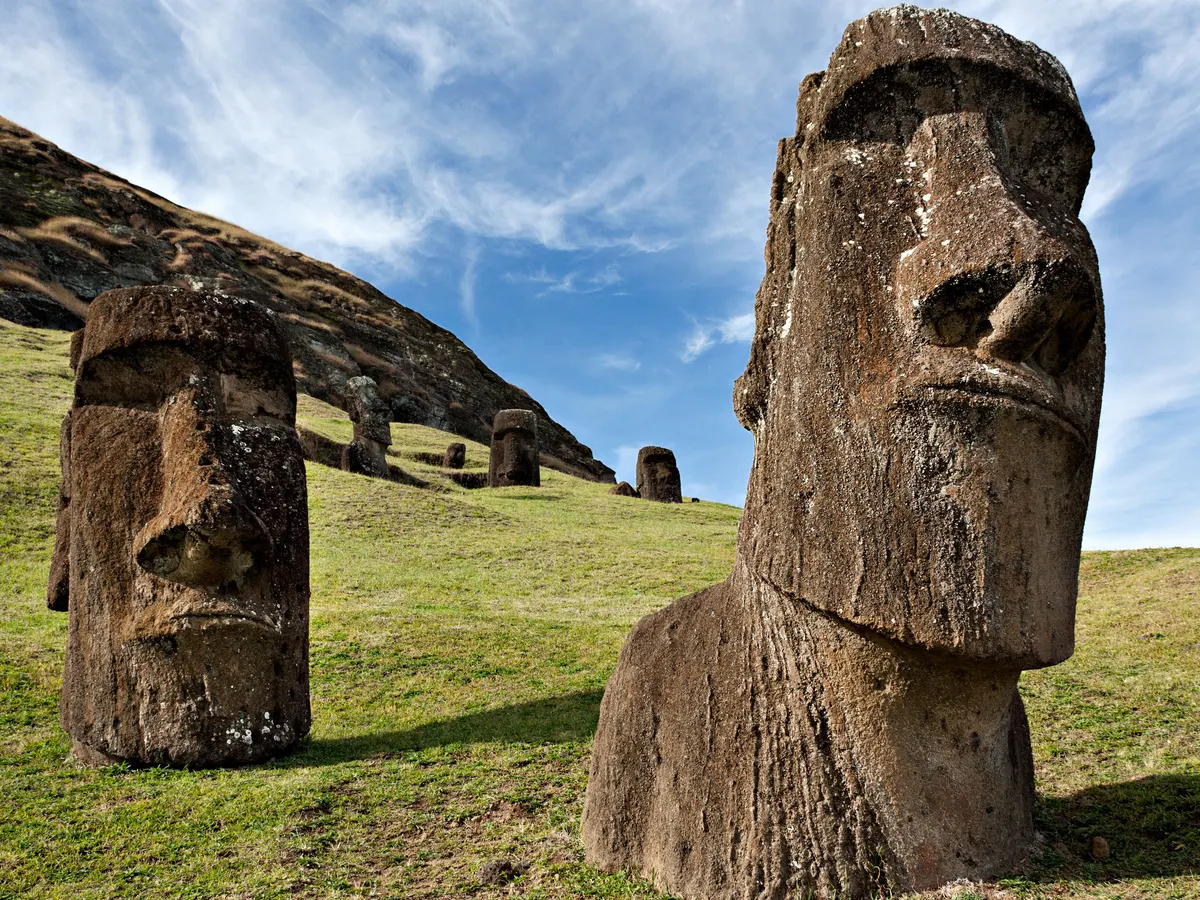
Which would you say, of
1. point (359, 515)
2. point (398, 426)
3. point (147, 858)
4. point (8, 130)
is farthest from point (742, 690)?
point (8, 130)

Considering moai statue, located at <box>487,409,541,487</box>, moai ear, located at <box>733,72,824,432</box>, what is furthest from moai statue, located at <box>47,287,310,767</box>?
moai statue, located at <box>487,409,541,487</box>

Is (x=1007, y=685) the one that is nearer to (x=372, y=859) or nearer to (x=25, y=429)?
(x=372, y=859)

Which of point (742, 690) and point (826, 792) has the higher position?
point (742, 690)

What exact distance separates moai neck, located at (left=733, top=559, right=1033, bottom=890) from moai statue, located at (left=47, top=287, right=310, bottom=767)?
439 cm

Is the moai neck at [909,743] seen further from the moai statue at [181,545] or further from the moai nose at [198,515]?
the moai statue at [181,545]

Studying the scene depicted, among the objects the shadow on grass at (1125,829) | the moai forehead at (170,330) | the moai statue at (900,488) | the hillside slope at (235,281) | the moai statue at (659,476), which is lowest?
the shadow on grass at (1125,829)

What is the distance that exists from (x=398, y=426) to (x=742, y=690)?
41.2 meters

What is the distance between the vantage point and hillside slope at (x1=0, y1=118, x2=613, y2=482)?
51156mm

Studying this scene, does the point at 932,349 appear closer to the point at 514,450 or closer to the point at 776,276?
the point at 776,276

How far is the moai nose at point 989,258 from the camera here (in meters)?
3.64

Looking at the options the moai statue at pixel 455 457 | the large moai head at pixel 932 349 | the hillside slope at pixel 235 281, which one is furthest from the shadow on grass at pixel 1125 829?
the hillside slope at pixel 235 281

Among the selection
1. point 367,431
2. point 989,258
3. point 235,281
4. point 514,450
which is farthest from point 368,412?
point 235,281

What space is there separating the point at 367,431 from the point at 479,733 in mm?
20477

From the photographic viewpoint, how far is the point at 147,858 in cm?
544
